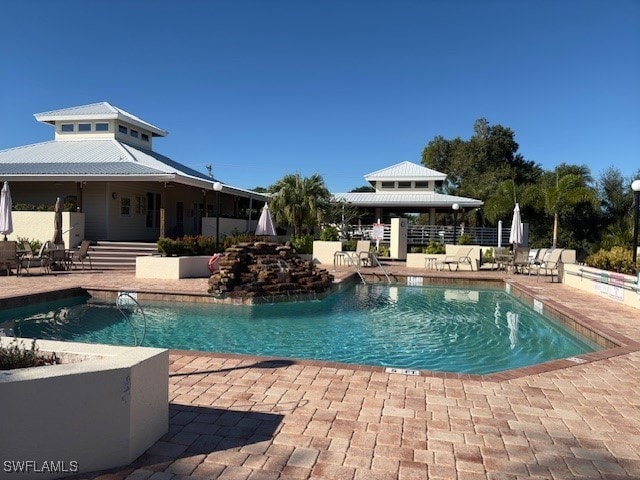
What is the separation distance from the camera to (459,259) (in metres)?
18.7

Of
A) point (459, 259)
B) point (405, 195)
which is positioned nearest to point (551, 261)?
point (459, 259)

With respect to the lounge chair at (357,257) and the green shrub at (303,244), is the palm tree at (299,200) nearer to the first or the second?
the green shrub at (303,244)

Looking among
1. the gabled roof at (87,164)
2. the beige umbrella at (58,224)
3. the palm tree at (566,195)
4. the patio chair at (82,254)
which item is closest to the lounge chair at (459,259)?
the palm tree at (566,195)

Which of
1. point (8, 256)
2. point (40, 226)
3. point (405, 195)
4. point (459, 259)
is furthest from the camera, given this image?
point (405, 195)

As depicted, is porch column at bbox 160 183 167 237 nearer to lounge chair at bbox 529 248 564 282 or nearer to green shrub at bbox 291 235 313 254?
green shrub at bbox 291 235 313 254

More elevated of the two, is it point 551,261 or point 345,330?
point 551,261

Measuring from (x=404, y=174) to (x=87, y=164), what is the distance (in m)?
20.3

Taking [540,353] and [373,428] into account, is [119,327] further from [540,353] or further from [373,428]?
[540,353]

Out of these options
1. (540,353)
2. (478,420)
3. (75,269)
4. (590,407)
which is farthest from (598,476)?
(75,269)

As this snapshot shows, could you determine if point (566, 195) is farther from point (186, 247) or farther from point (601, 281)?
point (186, 247)

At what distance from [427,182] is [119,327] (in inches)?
1027

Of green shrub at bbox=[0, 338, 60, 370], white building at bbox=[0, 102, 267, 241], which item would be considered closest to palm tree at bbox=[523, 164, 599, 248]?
white building at bbox=[0, 102, 267, 241]

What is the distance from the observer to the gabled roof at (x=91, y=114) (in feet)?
77.8

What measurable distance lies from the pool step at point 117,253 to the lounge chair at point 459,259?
37.1ft
